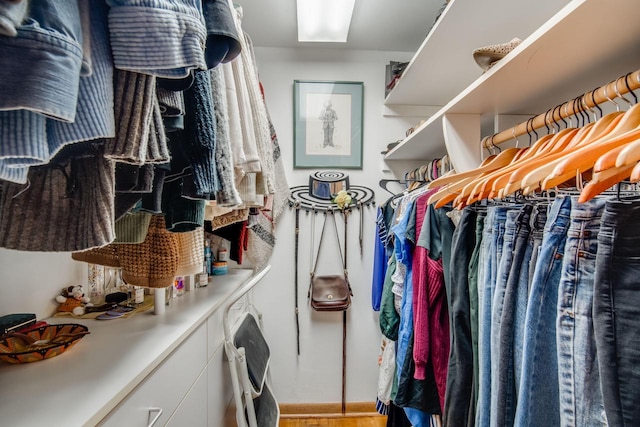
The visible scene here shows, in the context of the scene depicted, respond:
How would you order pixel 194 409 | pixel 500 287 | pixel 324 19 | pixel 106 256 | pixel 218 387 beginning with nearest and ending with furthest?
pixel 500 287 → pixel 106 256 → pixel 194 409 → pixel 218 387 → pixel 324 19

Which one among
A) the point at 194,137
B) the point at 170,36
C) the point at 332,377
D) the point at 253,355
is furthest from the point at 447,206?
the point at 332,377

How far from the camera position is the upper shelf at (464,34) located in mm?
1105

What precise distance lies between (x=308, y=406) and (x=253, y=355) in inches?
33.4

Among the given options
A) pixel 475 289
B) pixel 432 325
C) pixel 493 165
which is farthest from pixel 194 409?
pixel 493 165

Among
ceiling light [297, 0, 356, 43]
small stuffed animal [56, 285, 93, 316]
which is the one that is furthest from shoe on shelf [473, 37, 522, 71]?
small stuffed animal [56, 285, 93, 316]

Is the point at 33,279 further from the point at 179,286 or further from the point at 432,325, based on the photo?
the point at 432,325

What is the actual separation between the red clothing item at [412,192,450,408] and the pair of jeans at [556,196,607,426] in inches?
22.2

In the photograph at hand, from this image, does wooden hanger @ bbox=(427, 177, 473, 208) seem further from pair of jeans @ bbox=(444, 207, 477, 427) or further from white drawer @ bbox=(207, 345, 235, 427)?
white drawer @ bbox=(207, 345, 235, 427)

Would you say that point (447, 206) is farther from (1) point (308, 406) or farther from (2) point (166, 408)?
(1) point (308, 406)

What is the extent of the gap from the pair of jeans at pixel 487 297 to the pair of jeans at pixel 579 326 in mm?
216

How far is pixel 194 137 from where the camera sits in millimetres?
613

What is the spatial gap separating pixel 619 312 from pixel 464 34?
118 cm

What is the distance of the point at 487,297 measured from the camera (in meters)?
0.76

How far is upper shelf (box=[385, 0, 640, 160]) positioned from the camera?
0.58 m
